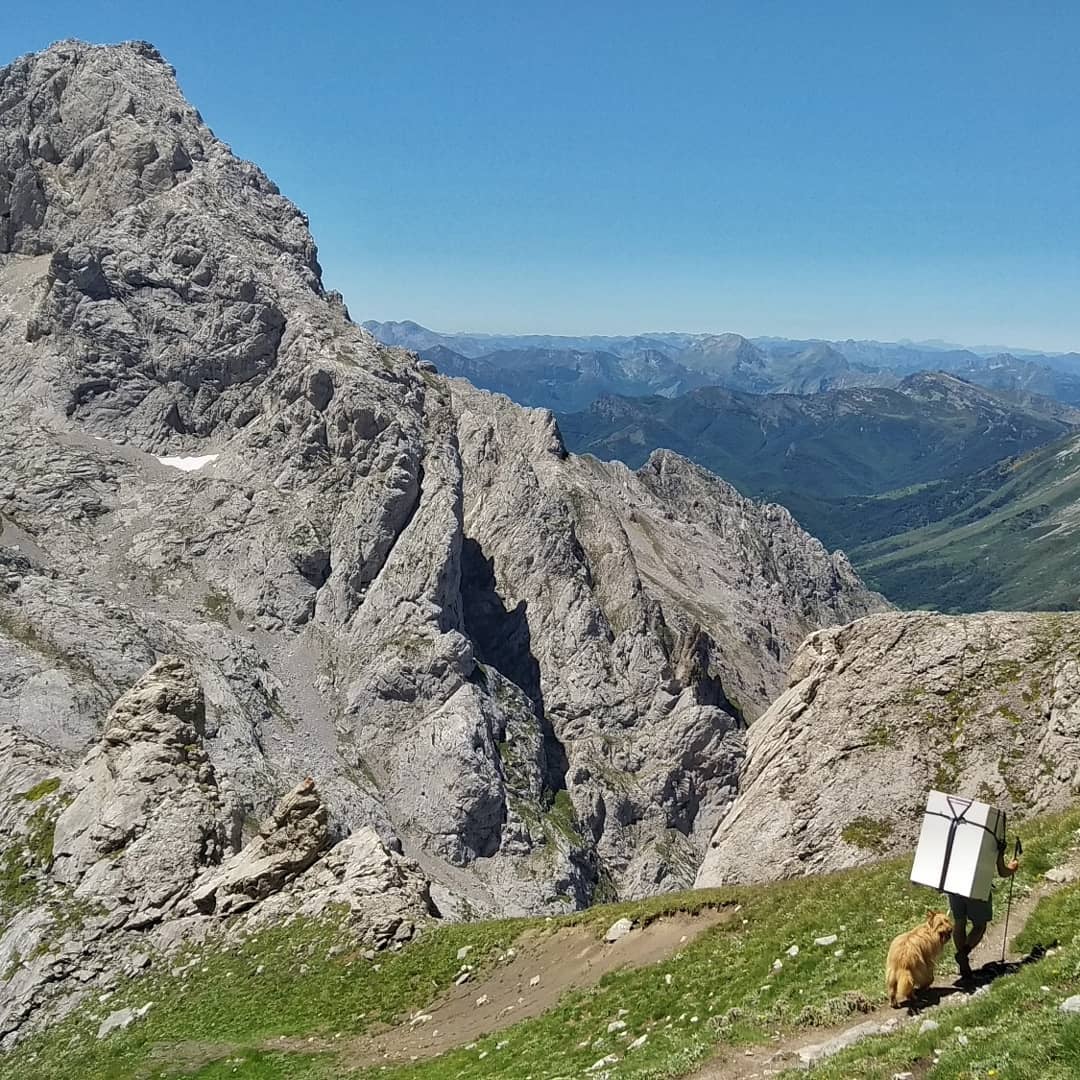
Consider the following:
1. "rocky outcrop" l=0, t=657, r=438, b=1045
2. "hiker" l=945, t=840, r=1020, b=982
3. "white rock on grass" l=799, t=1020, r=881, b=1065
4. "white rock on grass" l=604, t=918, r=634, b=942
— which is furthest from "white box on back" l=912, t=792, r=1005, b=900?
"rocky outcrop" l=0, t=657, r=438, b=1045

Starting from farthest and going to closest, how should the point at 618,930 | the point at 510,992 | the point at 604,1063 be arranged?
1. the point at 618,930
2. the point at 510,992
3. the point at 604,1063

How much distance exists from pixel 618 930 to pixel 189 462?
190 m

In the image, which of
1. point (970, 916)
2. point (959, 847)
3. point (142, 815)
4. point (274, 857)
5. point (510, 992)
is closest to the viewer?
point (959, 847)

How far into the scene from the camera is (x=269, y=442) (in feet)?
654

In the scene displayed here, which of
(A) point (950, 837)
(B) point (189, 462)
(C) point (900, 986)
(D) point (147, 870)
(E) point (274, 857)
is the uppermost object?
(A) point (950, 837)

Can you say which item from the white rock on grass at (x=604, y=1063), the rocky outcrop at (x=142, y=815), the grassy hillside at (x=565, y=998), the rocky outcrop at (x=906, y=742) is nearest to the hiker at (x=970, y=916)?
the grassy hillside at (x=565, y=998)

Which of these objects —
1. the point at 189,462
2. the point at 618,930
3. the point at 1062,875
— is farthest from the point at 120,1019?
the point at 189,462

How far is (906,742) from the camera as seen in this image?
117ft

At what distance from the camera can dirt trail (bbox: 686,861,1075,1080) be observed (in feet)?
55.0

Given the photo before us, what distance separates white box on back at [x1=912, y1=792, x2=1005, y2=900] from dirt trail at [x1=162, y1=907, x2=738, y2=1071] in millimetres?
13402

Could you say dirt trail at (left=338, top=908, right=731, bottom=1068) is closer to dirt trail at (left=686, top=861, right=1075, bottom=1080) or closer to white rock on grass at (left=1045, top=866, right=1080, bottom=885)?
dirt trail at (left=686, top=861, right=1075, bottom=1080)

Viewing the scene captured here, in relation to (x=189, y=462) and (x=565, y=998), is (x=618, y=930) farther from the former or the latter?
(x=189, y=462)

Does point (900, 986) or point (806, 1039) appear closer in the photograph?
point (900, 986)

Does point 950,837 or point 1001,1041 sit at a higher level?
point 950,837
